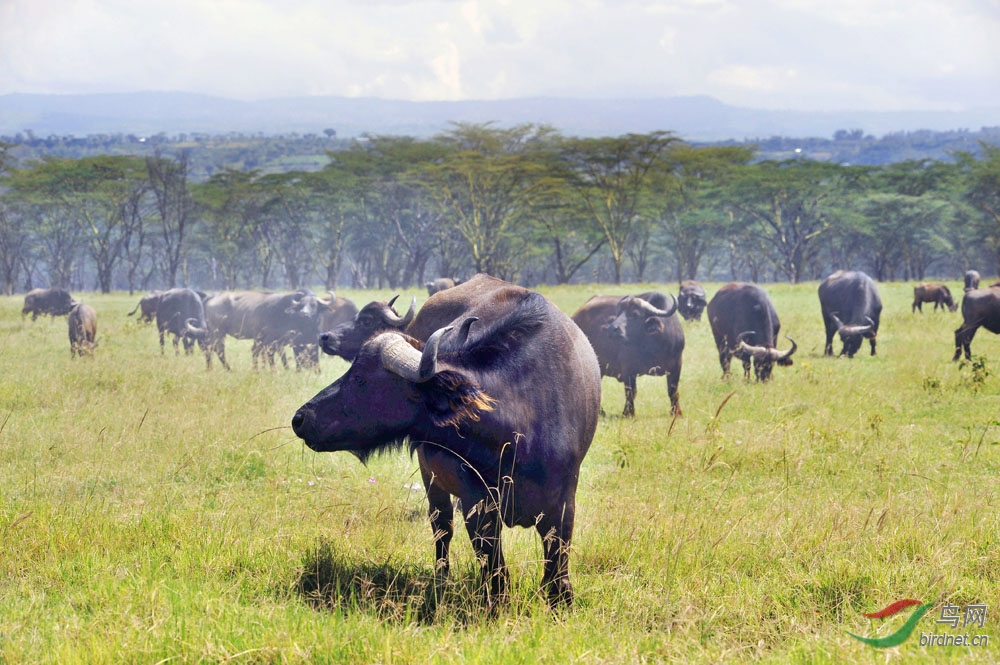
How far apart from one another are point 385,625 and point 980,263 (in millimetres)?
75656

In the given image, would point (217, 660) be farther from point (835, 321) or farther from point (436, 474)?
point (835, 321)

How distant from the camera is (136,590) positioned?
4.07 metres

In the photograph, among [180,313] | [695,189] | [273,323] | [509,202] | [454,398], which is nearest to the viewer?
[454,398]

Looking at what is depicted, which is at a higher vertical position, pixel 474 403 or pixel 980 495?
pixel 474 403

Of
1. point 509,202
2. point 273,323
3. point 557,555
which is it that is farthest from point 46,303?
point 557,555

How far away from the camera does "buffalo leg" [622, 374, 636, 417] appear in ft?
34.9

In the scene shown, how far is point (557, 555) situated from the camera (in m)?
4.23

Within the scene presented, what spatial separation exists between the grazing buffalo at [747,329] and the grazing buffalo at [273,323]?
7.28 meters

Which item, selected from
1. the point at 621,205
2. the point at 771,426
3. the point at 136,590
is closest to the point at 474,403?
the point at 136,590

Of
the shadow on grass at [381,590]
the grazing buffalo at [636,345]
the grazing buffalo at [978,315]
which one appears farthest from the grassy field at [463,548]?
the grazing buffalo at [978,315]

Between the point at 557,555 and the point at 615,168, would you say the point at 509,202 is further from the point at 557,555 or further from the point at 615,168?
the point at 557,555
